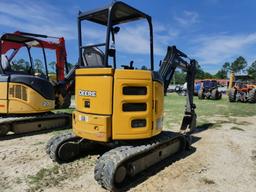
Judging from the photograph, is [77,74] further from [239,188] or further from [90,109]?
[239,188]

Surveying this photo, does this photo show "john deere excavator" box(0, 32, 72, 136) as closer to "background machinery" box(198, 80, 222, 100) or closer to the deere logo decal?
the deere logo decal

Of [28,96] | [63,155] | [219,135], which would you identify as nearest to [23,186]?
[63,155]

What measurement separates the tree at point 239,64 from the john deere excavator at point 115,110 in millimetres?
100484

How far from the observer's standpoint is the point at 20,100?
8.56m

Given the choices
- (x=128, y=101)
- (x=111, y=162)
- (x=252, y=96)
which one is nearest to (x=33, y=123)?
(x=128, y=101)

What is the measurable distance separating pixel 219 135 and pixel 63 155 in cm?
529

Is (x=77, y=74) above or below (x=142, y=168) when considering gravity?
above

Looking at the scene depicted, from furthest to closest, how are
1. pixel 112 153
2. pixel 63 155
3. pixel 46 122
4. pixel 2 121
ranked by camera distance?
pixel 46 122, pixel 2 121, pixel 63 155, pixel 112 153

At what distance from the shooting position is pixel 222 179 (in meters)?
5.23

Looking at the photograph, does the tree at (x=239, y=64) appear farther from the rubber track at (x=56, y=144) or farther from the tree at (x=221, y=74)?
the rubber track at (x=56, y=144)

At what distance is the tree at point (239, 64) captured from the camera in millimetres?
97750

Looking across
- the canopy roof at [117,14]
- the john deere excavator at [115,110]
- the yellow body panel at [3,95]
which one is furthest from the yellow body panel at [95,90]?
the yellow body panel at [3,95]

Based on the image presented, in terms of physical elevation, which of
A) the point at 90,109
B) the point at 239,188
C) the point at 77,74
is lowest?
the point at 239,188

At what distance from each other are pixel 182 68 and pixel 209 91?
18898 millimetres
